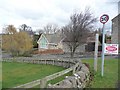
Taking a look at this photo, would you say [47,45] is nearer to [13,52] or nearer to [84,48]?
[84,48]

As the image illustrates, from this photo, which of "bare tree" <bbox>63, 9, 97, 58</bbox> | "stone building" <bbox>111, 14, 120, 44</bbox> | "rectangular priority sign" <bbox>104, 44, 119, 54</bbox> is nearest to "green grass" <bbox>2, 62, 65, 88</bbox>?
"rectangular priority sign" <bbox>104, 44, 119, 54</bbox>

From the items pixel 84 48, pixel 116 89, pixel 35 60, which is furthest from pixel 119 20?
pixel 116 89

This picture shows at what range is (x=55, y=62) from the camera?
79.8 feet

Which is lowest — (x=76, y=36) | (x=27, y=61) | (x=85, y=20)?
(x=27, y=61)

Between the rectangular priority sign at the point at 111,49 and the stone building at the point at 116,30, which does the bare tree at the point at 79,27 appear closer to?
the stone building at the point at 116,30

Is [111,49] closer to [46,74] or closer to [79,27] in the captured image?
[46,74]

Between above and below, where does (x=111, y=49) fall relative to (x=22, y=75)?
above

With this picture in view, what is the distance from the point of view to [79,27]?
3797cm

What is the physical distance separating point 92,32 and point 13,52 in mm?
18301

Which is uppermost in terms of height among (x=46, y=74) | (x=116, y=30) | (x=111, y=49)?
(x=116, y=30)

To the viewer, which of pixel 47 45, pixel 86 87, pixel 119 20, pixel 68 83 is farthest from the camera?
pixel 47 45

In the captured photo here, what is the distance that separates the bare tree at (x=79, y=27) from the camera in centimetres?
3794

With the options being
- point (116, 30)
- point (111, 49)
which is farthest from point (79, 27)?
point (111, 49)

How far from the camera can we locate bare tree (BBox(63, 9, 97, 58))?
37.9 metres
